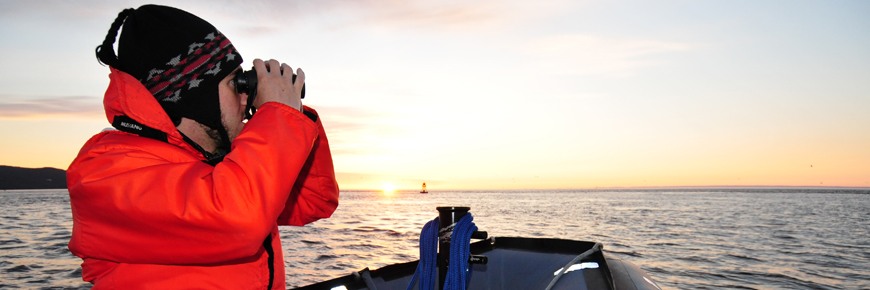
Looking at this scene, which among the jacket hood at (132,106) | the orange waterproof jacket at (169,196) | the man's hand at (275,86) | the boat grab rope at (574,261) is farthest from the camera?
the boat grab rope at (574,261)

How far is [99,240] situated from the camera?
104 centimetres

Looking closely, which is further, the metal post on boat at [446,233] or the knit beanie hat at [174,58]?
the metal post on boat at [446,233]

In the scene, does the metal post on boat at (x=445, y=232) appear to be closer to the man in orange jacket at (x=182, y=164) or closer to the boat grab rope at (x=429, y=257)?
the boat grab rope at (x=429, y=257)

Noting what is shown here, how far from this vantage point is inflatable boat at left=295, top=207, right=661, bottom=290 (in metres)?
1.99

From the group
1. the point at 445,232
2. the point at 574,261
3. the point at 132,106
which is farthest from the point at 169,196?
the point at 574,261

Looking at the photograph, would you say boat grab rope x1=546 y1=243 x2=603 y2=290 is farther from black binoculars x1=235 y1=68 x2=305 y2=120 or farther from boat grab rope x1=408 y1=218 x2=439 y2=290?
black binoculars x1=235 y1=68 x2=305 y2=120

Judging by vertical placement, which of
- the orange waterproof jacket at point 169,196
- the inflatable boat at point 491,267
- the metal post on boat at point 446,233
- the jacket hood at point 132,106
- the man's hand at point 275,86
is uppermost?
the man's hand at point 275,86

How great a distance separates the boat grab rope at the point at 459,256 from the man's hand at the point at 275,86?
1.01 metres

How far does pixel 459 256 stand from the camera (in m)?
1.96

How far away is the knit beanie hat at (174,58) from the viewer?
46.9 inches

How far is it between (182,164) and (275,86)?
0.34 metres

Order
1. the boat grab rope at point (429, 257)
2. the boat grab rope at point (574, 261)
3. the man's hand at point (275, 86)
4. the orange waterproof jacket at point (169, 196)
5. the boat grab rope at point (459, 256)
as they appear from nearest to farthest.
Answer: the orange waterproof jacket at point (169, 196), the man's hand at point (275, 86), the boat grab rope at point (459, 256), the boat grab rope at point (429, 257), the boat grab rope at point (574, 261)

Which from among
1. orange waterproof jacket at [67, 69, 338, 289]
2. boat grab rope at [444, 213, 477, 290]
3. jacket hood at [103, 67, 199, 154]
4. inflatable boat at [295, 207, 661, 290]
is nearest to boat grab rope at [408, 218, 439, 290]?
inflatable boat at [295, 207, 661, 290]

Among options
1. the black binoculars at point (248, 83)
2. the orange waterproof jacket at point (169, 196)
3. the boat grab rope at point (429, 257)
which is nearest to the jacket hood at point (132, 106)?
the orange waterproof jacket at point (169, 196)
